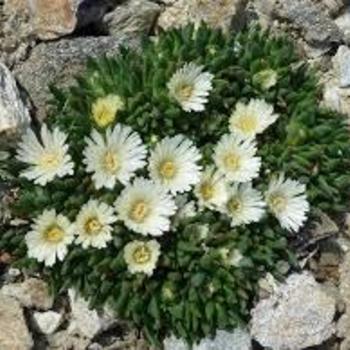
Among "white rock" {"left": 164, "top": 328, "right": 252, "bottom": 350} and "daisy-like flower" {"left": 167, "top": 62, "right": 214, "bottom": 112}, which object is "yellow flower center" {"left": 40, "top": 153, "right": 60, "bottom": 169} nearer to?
"daisy-like flower" {"left": 167, "top": 62, "right": 214, "bottom": 112}

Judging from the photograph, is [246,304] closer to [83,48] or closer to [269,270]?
[269,270]

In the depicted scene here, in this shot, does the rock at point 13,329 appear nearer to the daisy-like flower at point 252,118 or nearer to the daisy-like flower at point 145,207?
the daisy-like flower at point 145,207

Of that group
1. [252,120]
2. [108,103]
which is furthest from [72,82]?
[252,120]

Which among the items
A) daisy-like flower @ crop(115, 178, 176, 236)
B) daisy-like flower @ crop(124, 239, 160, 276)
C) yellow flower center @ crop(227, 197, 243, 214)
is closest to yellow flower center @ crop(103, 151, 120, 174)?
daisy-like flower @ crop(115, 178, 176, 236)

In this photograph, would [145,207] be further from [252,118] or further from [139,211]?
[252,118]

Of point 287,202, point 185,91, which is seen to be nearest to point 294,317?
point 287,202
